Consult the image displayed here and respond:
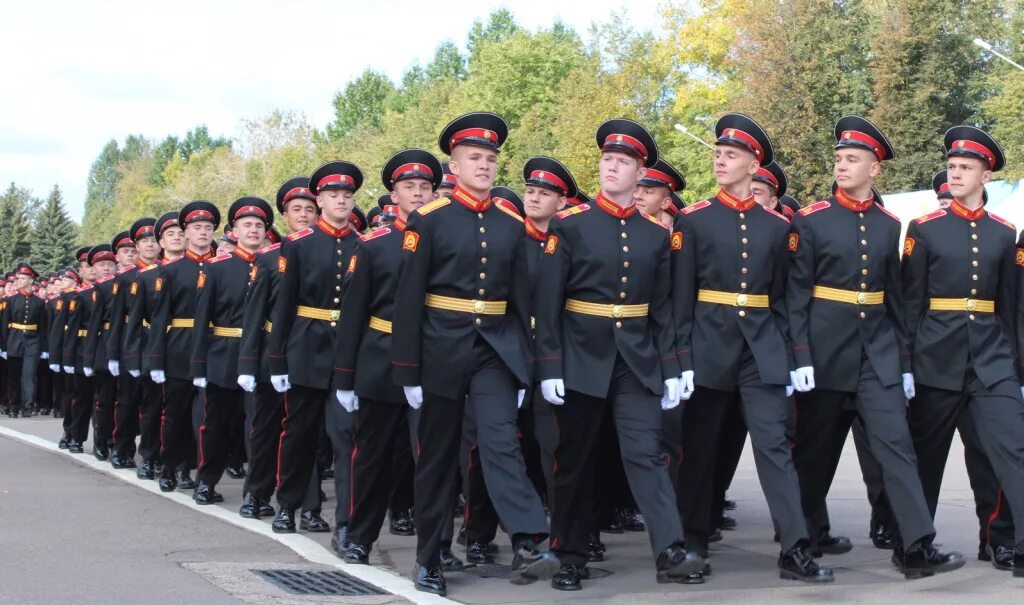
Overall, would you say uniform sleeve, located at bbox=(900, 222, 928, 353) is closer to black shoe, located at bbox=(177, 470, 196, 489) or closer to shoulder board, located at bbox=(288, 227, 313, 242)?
shoulder board, located at bbox=(288, 227, 313, 242)

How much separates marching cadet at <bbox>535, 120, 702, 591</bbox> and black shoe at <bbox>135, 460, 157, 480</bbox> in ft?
21.9

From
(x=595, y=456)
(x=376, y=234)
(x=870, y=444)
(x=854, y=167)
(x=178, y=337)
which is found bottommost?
(x=595, y=456)

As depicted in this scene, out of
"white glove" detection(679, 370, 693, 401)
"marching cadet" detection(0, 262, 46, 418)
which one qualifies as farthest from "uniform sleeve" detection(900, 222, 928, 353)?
"marching cadet" detection(0, 262, 46, 418)

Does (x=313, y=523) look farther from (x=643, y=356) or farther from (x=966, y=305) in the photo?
(x=966, y=305)

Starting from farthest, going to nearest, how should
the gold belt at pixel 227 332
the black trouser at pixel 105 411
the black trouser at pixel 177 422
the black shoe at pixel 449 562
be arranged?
1. the black trouser at pixel 105 411
2. the black trouser at pixel 177 422
3. the gold belt at pixel 227 332
4. the black shoe at pixel 449 562

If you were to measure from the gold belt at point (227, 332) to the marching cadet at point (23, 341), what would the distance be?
1408 centimetres

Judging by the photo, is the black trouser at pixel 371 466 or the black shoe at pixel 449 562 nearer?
the black shoe at pixel 449 562

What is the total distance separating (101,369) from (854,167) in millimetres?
9693

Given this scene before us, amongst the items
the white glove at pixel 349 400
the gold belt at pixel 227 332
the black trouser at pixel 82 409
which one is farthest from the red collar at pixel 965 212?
the black trouser at pixel 82 409

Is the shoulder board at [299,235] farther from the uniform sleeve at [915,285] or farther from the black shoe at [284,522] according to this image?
the uniform sleeve at [915,285]

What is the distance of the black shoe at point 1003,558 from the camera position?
8836 mm

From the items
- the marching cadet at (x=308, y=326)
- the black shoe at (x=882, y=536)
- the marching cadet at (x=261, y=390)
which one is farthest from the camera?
the marching cadet at (x=261, y=390)

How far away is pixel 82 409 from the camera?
1750 cm

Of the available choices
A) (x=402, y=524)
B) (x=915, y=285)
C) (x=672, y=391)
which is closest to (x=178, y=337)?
(x=402, y=524)
